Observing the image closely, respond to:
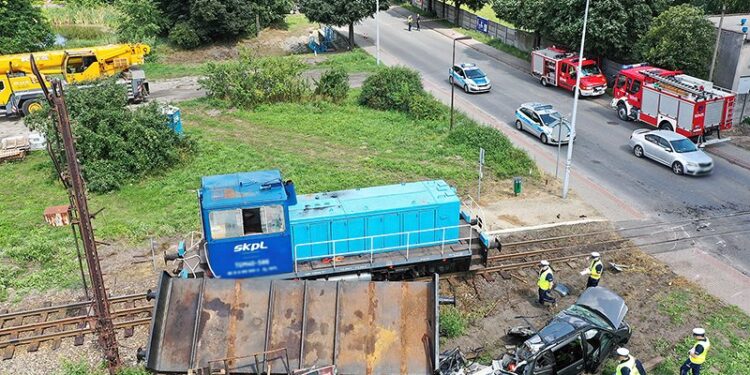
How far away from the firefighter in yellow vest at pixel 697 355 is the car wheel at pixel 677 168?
553 inches

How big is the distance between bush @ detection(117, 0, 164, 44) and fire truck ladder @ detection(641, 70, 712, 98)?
37995 millimetres

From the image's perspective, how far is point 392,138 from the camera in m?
30.2

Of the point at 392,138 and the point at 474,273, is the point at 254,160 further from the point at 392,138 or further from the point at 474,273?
the point at 474,273

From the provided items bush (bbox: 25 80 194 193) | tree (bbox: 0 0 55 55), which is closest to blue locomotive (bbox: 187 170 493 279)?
bush (bbox: 25 80 194 193)

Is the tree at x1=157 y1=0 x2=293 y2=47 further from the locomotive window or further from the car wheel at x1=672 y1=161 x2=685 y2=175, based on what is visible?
the locomotive window

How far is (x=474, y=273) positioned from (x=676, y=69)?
22.2 meters

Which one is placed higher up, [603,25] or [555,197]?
[603,25]

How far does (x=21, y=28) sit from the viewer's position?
46438 mm

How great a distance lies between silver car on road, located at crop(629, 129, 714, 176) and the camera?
25922mm

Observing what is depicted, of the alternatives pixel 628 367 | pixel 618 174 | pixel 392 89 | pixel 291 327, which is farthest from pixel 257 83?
pixel 628 367

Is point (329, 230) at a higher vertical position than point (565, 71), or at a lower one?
higher

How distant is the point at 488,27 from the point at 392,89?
22543 mm

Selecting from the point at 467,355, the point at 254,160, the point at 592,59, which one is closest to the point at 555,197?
the point at 467,355

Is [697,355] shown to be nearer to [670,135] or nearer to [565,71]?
[670,135]
